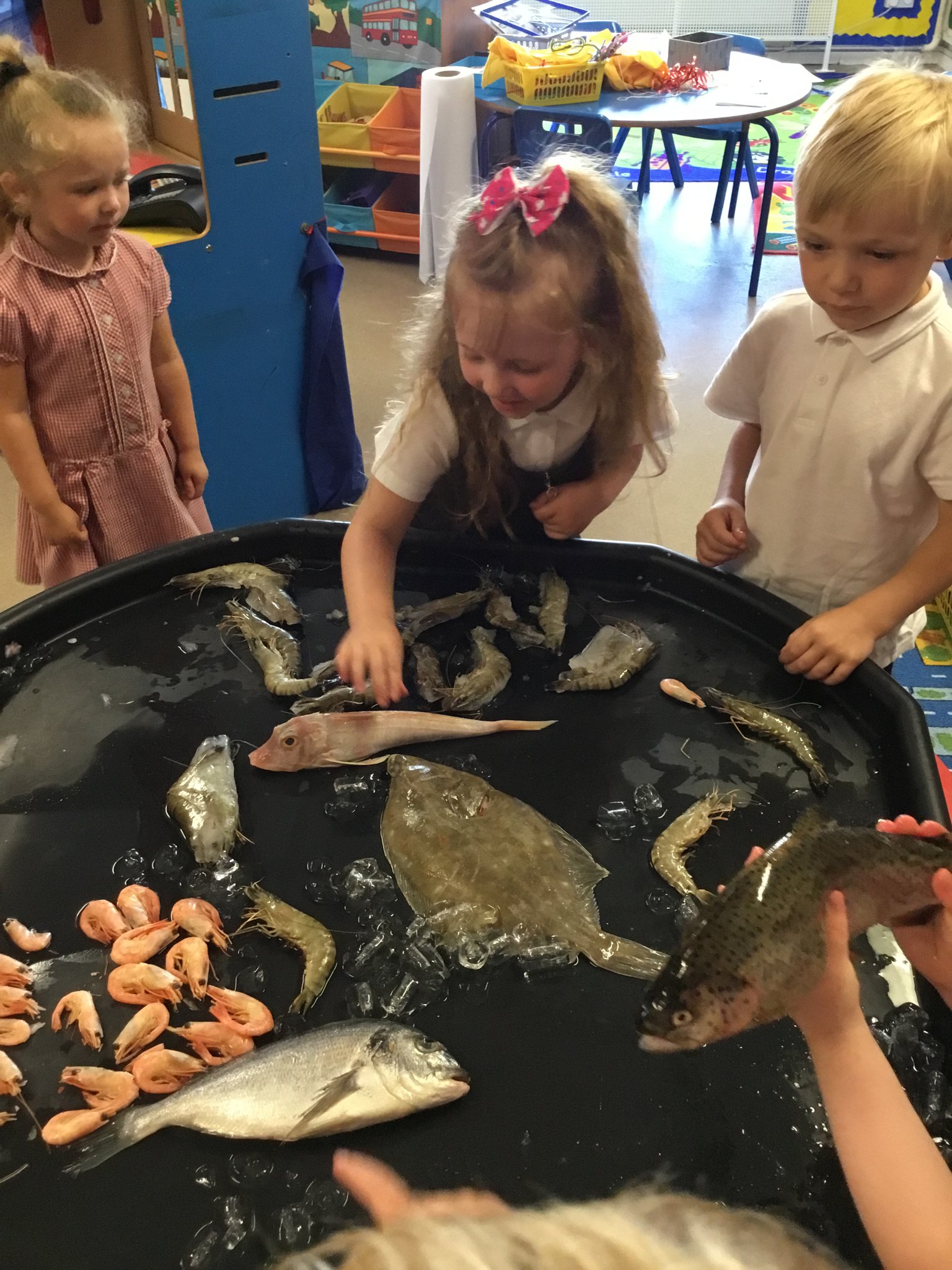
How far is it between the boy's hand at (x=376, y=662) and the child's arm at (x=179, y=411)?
943 mm

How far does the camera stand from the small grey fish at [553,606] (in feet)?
5.03

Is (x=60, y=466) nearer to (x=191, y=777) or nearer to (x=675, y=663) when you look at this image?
(x=191, y=777)

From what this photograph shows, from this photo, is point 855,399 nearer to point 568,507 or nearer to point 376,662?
point 568,507

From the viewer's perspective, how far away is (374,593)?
157 cm

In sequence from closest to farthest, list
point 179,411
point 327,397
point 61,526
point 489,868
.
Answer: point 489,868, point 61,526, point 179,411, point 327,397

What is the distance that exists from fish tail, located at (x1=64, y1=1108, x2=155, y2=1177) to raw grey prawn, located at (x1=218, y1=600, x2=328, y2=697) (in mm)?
627

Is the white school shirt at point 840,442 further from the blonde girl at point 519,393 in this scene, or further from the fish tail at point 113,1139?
the fish tail at point 113,1139

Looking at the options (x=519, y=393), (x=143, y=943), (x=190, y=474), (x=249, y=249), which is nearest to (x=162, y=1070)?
(x=143, y=943)

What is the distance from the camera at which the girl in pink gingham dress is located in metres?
Result: 1.72

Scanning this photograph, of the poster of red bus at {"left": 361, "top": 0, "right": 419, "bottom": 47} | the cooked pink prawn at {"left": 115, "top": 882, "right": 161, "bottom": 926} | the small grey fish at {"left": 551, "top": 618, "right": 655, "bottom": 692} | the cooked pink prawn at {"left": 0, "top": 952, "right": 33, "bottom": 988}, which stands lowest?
the cooked pink prawn at {"left": 0, "top": 952, "right": 33, "bottom": 988}

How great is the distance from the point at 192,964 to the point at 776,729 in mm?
804

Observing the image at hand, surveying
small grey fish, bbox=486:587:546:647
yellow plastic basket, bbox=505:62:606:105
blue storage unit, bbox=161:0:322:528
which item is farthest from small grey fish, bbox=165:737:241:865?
yellow plastic basket, bbox=505:62:606:105

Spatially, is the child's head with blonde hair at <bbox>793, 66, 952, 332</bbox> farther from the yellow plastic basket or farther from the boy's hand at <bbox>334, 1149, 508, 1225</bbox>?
the yellow plastic basket

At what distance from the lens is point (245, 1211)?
88cm
